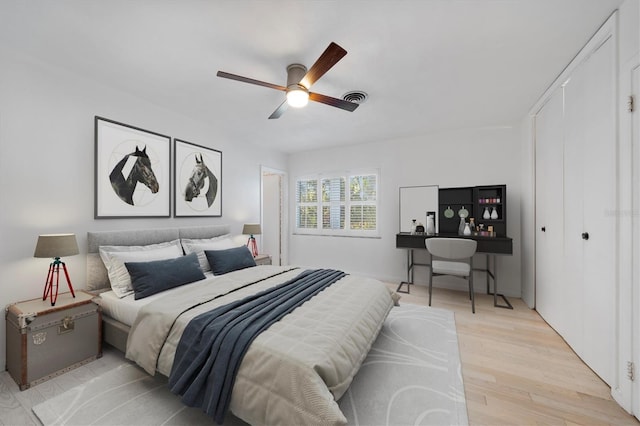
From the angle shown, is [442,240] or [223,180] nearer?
[442,240]

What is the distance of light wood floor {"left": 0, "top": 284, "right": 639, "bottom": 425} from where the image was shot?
5.04 feet

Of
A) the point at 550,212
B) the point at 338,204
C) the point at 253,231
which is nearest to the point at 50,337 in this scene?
the point at 253,231

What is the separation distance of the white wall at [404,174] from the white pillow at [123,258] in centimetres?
296

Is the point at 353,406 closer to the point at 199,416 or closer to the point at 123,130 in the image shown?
the point at 199,416

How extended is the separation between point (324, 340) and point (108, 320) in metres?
2.01

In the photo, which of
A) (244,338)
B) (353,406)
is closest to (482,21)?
(244,338)

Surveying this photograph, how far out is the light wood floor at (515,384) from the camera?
154 centimetres

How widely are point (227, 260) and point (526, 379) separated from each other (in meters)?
2.95

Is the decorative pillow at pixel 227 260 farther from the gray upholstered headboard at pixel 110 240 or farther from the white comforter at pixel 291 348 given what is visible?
the white comforter at pixel 291 348

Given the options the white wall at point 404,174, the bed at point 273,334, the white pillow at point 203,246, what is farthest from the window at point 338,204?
the bed at point 273,334

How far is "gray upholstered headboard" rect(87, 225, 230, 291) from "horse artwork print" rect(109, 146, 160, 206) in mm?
373

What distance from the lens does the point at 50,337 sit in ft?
6.17

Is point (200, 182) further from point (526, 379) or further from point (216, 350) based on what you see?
point (526, 379)

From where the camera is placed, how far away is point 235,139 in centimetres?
412
